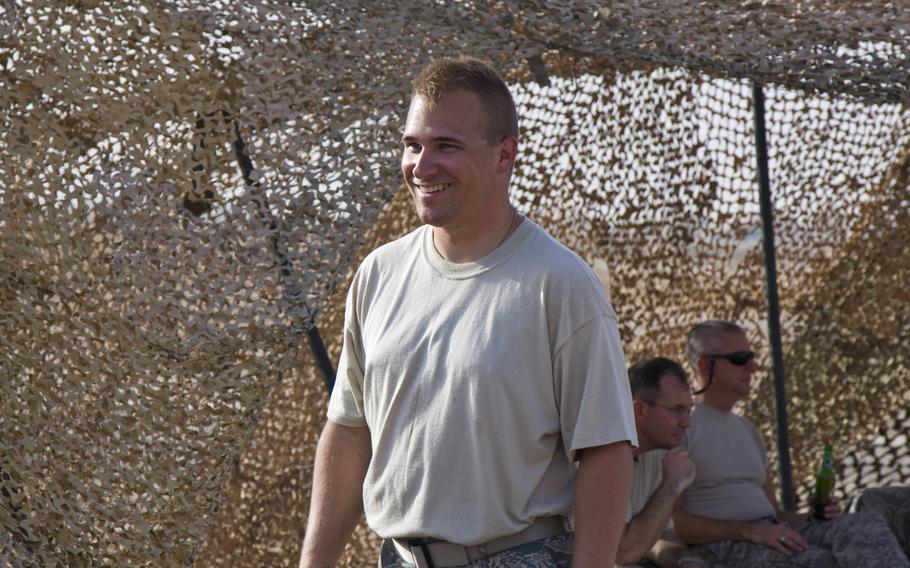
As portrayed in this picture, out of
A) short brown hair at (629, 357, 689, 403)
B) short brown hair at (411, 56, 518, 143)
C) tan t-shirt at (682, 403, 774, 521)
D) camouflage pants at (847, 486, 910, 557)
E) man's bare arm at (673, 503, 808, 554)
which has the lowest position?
camouflage pants at (847, 486, 910, 557)

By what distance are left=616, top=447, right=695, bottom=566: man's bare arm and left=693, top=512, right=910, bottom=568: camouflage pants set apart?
0.57 metres

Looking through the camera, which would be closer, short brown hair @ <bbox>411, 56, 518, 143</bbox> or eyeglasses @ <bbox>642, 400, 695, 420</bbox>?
short brown hair @ <bbox>411, 56, 518, 143</bbox>

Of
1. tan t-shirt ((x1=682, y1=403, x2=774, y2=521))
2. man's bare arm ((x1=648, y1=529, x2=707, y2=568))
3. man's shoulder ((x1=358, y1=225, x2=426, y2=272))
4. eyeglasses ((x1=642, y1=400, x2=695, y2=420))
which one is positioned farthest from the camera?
tan t-shirt ((x1=682, y1=403, x2=774, y2=521))

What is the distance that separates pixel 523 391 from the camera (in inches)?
77.5

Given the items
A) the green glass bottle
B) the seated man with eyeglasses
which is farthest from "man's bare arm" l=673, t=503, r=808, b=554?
the seated man with eyeglasses

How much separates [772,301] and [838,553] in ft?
3.49

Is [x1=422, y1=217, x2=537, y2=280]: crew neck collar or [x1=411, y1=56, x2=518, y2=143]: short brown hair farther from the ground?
[x1=411, y1=56, x2=518, y2=143]: short brown hair

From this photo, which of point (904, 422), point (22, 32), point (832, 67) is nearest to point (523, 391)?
point (22, 32)

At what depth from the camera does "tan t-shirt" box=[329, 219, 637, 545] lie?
196cm

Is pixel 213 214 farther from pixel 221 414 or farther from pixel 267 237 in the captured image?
pixel 221 414

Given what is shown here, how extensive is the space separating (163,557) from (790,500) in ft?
8.50

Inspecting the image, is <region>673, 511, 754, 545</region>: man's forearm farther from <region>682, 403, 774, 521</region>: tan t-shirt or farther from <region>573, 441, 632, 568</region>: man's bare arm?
<region>573, 441, 632, 568</region>: man's bare arm

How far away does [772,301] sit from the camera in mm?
4777

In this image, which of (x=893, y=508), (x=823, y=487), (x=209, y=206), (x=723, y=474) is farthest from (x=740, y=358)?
(x=209, y=206)
